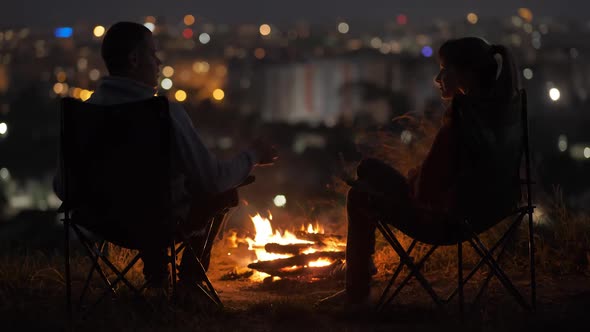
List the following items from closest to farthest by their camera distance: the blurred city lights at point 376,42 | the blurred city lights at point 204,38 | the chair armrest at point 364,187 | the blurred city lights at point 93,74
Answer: the chair armrest at point 364,187 < the blurred city lights at point 93,74 < the blurred city lights at point 204,38 < the blurred city lights at point 376,42

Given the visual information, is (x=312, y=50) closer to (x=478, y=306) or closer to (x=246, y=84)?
(x=246, y=84)

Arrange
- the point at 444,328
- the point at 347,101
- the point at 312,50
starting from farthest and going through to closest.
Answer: the point at 312,50
the point at 347,101
the point at 444,328

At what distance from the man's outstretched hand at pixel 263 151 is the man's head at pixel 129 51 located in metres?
0.57

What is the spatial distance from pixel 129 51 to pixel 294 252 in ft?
6.04

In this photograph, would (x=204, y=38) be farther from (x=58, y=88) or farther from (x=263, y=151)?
(x=263, y=151)

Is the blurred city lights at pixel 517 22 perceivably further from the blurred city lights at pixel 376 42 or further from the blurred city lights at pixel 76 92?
the blurred city lights at pixel 76 92

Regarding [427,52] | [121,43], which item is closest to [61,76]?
[427,52]

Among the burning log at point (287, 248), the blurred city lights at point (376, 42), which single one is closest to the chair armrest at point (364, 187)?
the burning log at point (287, 248)

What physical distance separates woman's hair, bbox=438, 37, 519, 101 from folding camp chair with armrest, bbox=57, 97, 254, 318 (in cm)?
123

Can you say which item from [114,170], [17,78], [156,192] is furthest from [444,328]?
[17,78]

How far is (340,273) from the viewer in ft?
14.9

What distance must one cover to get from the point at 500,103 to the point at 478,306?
106 centimetres

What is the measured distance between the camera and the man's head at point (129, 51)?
Result: 132 inches

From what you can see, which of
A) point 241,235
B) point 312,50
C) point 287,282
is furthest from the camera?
point 312,50
